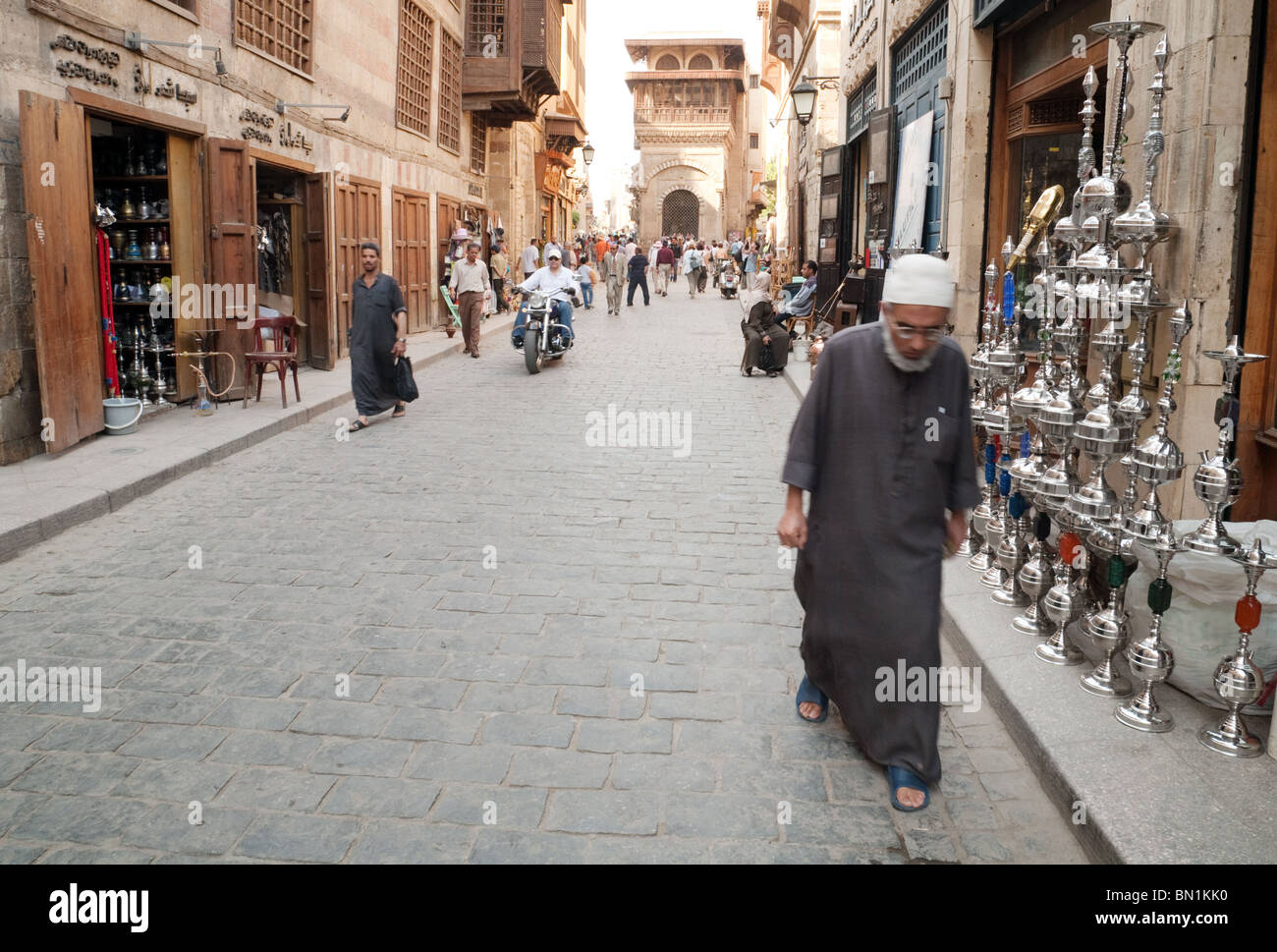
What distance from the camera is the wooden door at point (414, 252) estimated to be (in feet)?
57.3

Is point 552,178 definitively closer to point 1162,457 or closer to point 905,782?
point 1162,457

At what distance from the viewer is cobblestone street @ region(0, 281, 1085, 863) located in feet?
10.2

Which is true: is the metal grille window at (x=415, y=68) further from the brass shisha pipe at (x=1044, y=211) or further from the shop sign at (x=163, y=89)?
the brass shisha pipe at (x=1044, y=211)

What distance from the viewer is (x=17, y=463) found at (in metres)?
7.80

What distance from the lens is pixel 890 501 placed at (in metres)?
3.34

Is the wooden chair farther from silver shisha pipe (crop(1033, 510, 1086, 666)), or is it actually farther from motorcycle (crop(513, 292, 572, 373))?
silver shisha pipe (crop(1033, 510, 1086, 666))

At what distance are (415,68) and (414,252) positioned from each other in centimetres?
331

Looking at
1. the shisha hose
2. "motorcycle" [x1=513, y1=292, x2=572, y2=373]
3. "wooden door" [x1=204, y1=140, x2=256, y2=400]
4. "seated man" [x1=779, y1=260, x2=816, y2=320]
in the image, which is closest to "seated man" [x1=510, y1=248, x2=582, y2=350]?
"motorcycle" [x1=513, y1=292, x2=572, y2=373]

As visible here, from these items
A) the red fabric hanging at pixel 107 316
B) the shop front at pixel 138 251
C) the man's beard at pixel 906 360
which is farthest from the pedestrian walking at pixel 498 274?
the man's beard at pixel 906 360

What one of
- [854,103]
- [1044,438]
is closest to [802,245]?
[854,103]

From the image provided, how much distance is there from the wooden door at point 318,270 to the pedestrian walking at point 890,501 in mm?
11683

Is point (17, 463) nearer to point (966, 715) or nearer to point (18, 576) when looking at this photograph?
point (18, 576)

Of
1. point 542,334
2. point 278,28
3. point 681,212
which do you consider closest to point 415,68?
point 278,28
